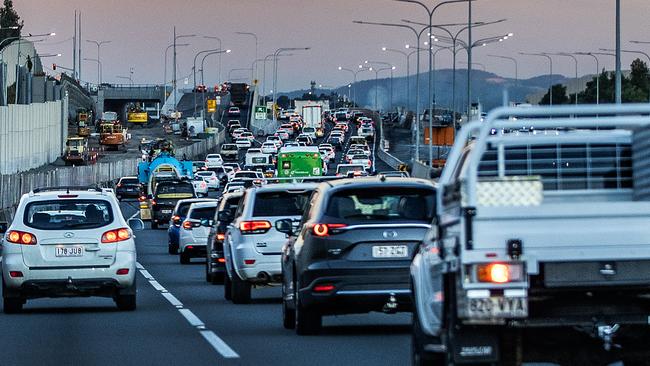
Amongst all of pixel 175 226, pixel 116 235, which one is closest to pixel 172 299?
pixel 116 235

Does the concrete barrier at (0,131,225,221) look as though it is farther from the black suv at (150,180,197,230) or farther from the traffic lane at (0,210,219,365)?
the traffic lane at (0,210,219,365)

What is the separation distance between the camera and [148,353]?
57.6 feet

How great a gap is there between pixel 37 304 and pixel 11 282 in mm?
3120

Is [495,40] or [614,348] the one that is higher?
[495,40]

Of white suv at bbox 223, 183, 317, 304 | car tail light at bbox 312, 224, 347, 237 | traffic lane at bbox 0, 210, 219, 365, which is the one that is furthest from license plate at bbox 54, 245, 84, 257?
car tail light at bbox 312, 224, 347, 237

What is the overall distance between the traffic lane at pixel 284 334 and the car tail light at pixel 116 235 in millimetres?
1384

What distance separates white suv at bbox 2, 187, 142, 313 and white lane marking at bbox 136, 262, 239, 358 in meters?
1.04

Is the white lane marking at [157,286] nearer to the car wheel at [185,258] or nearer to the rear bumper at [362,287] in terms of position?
the car wheel at [185,258]

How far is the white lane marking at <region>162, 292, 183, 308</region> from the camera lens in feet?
84.8

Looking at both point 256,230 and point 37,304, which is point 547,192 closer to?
point 256,230

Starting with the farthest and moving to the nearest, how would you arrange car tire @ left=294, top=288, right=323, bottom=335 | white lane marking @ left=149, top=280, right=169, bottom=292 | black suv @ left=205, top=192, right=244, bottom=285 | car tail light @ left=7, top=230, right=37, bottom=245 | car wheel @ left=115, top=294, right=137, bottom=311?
black suv @ left=205, top=192, right=244, bottom=285, white lane marking @ left=149, top=280, right=169, bottom=292, car wheel @ left=115, top=294, right=137, bottom=311, car tail light @ left=7, top=230, right=37, bottom=245, car tire @ left=294, top=288, right=323, bottom=335

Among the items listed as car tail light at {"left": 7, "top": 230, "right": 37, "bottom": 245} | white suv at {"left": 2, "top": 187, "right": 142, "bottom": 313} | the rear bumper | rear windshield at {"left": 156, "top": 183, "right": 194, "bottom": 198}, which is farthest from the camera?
rear windshield at {"left": 156, "top": 183, "right": 194, "bottom": 198}

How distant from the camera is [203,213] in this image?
42.9 m

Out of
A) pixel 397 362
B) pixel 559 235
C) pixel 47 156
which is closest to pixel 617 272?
pixel 559 235
